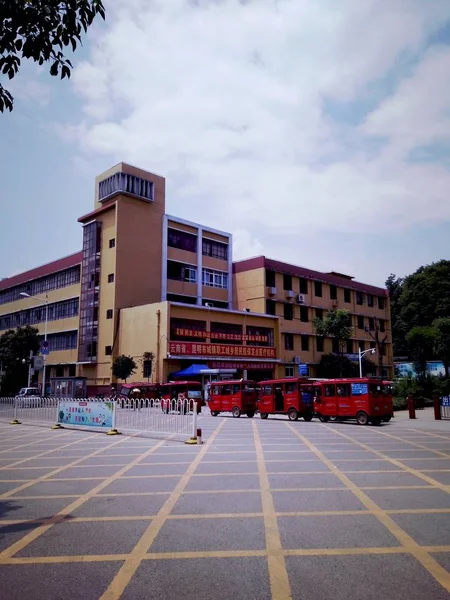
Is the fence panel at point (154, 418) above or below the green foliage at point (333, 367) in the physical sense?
below

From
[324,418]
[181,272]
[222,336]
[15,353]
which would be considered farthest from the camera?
[181,272]

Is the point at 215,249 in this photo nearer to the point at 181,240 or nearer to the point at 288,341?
the point at 181,240

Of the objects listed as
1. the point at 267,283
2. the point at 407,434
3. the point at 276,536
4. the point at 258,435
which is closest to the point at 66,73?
the point at 276,536

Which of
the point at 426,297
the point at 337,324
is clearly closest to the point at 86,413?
the point at 337,324

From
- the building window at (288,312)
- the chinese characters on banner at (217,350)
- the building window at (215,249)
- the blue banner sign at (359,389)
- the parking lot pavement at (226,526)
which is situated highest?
the building window at (215,249)

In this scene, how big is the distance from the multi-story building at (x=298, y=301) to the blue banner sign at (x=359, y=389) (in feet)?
73.8

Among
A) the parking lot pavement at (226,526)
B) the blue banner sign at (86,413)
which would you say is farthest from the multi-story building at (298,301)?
the parking lot pavement at (226,526)

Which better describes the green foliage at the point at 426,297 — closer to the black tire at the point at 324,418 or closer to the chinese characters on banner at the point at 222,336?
the chinese characters on banner at the point at 222,336

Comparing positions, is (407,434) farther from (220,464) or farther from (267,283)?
(267,283)

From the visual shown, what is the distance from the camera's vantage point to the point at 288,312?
50688 mm

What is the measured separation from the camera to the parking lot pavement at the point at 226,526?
4363 millimetres

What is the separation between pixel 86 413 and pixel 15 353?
2941 cm

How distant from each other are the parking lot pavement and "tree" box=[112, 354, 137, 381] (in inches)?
1038

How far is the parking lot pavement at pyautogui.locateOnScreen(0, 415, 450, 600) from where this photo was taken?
14.3 feet
